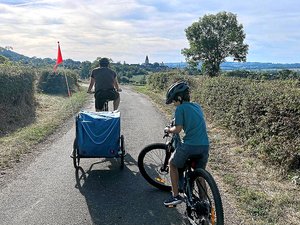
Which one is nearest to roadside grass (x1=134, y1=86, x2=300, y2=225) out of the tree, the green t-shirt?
the green t-shirt

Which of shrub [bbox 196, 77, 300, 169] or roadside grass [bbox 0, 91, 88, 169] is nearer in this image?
shrub [bbox 196, 77, 300, 169]

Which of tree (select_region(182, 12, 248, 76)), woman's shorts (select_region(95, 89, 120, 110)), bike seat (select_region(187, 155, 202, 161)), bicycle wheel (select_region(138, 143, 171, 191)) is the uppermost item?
tree (select_region(182, 12, 248, 76))

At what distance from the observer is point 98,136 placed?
6172 millimetres

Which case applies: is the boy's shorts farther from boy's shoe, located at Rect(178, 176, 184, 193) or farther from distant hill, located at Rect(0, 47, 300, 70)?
distant hill, located at Rect(0, 47, 300, 70)

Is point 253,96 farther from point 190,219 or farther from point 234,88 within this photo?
point 190,219

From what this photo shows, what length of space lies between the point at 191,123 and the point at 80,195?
7.38 feet

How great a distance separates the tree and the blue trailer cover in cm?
5524

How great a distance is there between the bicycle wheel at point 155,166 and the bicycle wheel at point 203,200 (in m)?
1.12

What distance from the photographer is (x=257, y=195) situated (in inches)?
214

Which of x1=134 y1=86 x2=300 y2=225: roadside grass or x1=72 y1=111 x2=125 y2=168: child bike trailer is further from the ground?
x1=72 y1=111 x2=125 y2=168: child bike trailer

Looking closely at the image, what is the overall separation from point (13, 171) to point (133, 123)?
586 centimetres

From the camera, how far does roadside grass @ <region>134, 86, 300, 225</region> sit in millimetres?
4770

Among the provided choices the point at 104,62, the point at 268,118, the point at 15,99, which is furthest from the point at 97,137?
the point at 15,99

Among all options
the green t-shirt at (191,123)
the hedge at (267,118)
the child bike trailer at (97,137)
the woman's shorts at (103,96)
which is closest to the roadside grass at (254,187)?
the hedge at (267,118)
